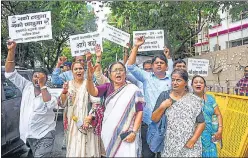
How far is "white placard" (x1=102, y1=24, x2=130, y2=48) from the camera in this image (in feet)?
15.5

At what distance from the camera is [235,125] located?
16.0ft

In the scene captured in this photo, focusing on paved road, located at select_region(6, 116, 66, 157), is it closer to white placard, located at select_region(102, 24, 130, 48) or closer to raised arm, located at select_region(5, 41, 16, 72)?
raised arm, located at select_region(5, 41, 16, 72)

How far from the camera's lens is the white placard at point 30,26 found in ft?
14.6

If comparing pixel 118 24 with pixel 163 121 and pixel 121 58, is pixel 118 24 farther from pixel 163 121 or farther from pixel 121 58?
pixel 163 121

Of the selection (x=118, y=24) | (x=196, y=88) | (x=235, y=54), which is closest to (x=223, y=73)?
(x=235, y=54)

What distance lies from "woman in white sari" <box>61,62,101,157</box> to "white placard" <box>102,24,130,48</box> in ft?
2.30

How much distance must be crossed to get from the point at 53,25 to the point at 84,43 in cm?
76

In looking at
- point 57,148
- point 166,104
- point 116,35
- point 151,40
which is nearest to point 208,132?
point 166,104

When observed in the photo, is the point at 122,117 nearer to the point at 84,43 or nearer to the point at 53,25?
the point at 84,43

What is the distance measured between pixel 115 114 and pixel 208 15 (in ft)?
8.05

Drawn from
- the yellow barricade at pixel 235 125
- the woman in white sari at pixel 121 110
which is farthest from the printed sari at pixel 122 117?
the yellow barricade at pixel 235 125

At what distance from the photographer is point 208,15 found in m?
5.55

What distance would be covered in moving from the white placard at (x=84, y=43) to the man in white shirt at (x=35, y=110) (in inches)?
19.5

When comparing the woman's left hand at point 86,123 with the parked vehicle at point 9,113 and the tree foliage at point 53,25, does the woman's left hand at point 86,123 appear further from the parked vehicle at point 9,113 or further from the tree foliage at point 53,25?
the tree foliage at point 53,25
